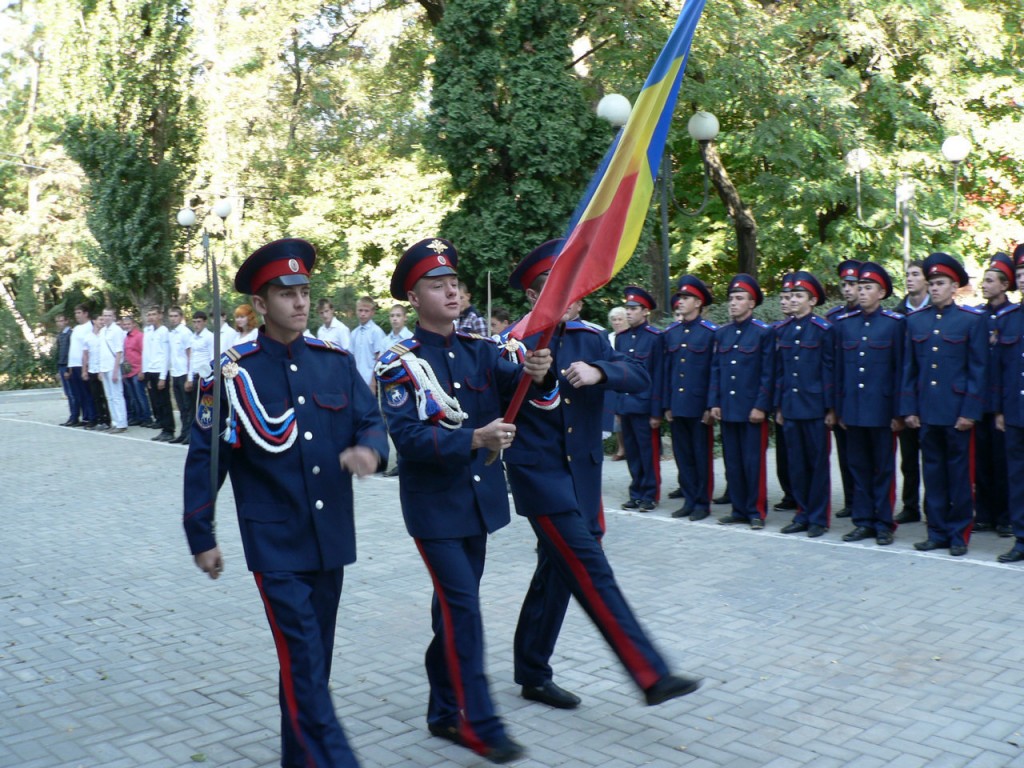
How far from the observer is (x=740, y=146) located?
19625 millimetres

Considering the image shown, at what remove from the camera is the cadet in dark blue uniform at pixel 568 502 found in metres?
4.47

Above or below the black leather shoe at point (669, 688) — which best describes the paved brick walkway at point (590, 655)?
below

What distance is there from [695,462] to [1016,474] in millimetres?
2974

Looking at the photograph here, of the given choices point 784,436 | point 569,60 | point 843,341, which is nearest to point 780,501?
point 784,436

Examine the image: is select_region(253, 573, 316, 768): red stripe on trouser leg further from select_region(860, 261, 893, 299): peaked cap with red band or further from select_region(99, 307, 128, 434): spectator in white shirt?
select_region(99, 307, 128, 434): spectator in white shirt

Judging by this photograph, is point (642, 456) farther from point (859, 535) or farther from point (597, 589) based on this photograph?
point (597, 589)

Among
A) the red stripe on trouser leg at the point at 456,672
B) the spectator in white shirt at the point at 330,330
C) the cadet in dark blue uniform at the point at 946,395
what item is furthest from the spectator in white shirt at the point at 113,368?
the red stripe on trouser leg at the point at 456,672

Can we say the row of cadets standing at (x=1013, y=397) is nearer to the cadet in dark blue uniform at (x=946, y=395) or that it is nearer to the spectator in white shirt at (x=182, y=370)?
the cadet in dark blue uniform at (x=946, y=395)

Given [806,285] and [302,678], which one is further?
[806,285]

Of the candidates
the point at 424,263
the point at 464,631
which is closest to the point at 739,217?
the point at 424,263

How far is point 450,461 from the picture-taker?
438 cm

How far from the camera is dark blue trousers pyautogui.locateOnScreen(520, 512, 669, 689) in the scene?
4402 millimetres

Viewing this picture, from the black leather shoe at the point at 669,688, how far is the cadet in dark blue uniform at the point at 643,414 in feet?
20.7

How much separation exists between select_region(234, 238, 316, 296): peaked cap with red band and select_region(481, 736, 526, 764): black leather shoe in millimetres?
1909
